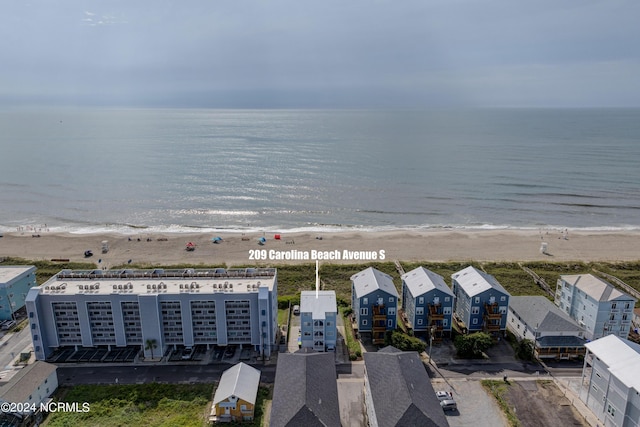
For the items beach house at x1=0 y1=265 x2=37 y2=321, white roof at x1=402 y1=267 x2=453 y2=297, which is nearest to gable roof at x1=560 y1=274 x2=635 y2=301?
white roof at x1=402 y1=267 x2=453 y2=297

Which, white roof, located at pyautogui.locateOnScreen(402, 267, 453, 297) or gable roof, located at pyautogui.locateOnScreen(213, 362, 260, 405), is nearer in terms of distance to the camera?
gable roof, located at pyautogui.locateOnScreen(213, 362, 260, 405)

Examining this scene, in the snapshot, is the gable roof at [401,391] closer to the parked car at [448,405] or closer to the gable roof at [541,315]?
the parked car at [448,405]

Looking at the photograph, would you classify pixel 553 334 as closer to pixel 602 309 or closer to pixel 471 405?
pixel 602 309

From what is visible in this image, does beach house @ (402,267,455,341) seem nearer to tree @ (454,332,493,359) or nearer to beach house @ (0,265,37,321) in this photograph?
tree @ (454,332,493,359)

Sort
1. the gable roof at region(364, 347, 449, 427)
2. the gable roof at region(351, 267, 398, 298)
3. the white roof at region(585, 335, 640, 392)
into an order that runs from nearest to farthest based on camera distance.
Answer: the gable roof at region(364, 347, 449, 427) → the white roof at region(585, 335, 640, 392) → the gable roof at region(351, 267, 398, 298)

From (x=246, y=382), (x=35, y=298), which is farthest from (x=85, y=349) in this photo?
(x=246, y=382)
